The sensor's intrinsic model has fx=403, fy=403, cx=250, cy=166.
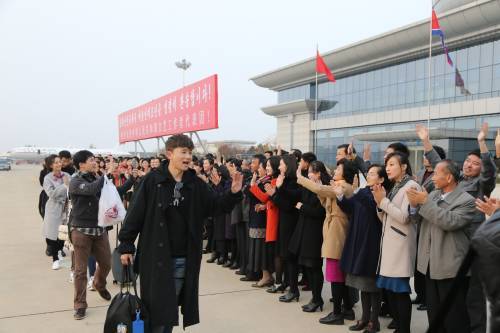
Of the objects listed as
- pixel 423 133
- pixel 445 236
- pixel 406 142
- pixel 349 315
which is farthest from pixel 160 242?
pixel 406 142

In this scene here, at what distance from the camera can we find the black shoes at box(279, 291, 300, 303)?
457 centimetres

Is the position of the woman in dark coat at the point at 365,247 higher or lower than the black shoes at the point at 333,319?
higher

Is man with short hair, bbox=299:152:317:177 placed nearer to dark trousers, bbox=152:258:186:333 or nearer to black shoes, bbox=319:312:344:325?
black shoes, bbox=319:312:344:325

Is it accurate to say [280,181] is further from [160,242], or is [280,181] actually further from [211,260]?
[211,260]

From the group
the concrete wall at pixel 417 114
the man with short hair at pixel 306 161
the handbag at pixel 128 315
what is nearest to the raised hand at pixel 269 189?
the man with short hair at pixel 306 161

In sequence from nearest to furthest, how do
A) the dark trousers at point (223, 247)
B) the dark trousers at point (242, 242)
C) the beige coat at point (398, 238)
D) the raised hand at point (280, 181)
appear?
the beige coat at point (398, 238) < the raised hand at point (280, 181) < the dark trousers at point (242, 242) < the dark trousers at point (223, 247)

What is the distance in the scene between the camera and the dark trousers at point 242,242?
5.75 meters

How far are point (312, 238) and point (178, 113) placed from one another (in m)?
10.5

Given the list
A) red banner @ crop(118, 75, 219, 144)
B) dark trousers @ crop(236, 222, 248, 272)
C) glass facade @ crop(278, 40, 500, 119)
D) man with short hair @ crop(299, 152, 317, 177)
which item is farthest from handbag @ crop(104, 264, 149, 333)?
glass facade @ crop(278, 40, 500, 119)

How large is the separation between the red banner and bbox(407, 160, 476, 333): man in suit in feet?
26.7

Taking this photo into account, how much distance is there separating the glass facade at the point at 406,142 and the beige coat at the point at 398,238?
19.6 meters

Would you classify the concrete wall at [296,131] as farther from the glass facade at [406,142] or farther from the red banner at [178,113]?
the red banner at [178,113]

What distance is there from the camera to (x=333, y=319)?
396 centimetres

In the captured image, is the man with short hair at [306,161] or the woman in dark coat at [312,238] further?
the man with short hair at [306,161]
